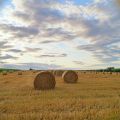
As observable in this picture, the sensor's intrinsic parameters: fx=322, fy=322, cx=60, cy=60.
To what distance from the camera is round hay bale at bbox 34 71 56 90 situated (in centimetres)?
2095

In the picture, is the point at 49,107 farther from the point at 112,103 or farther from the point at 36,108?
the point at 112,103

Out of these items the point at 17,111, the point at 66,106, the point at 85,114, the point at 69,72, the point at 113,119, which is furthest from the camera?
the point at 69,72

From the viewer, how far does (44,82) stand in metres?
21.1

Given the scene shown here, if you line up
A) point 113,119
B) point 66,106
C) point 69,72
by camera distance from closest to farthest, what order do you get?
1. point 113,119
2. point 66,106
3. point 69,72

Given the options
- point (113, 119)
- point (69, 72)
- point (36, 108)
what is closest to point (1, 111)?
point (36, 108)

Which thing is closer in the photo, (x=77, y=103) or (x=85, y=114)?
(x=85, y=114)

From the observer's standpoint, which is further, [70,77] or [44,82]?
[70,77]

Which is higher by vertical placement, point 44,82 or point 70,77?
point 70,77

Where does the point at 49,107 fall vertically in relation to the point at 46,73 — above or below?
below

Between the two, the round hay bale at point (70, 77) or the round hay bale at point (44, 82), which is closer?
the round hay bale at point (44, 82)

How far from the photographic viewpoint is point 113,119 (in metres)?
8.98

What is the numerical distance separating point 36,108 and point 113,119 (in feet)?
10.6

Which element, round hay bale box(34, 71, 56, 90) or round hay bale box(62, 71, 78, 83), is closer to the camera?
round hay bale box(34, 71, 56, 90)

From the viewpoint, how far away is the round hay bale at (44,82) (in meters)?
21.0
